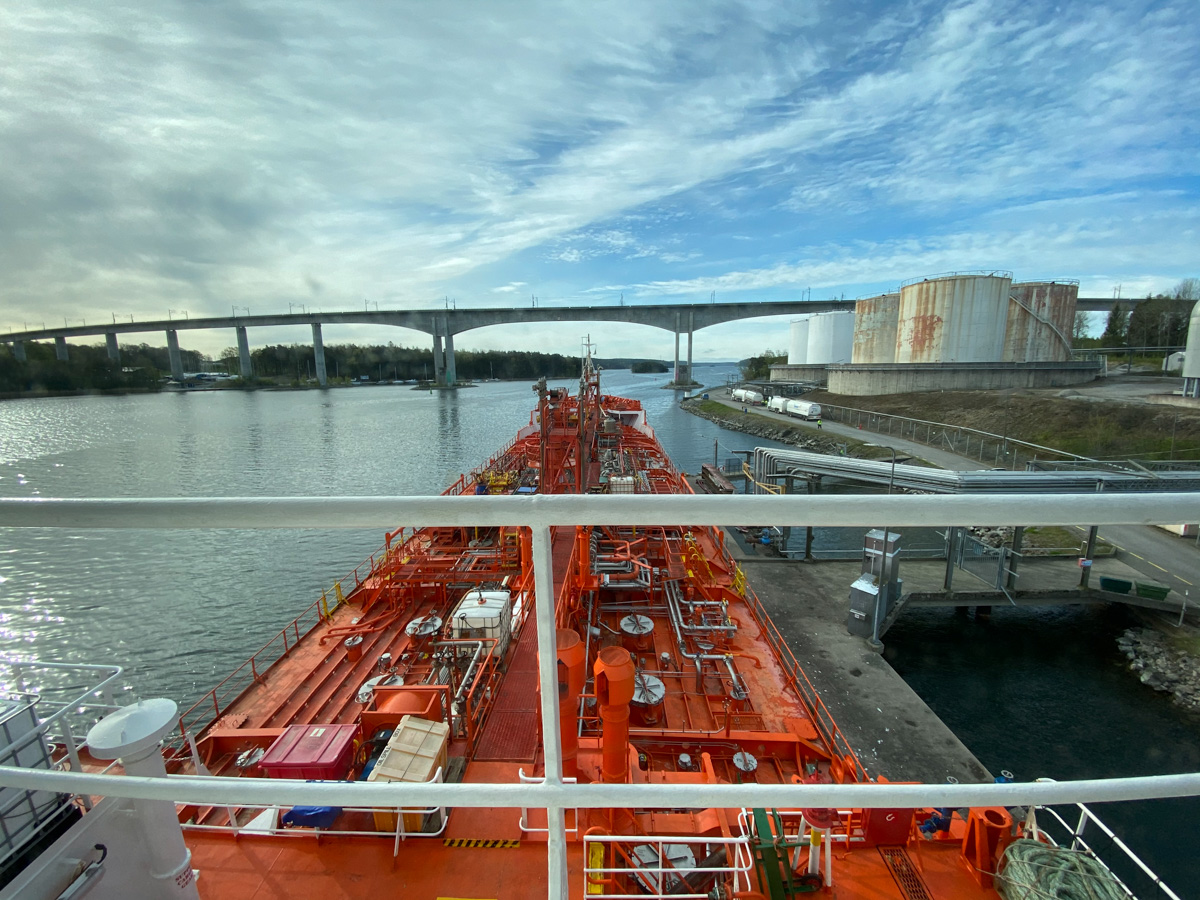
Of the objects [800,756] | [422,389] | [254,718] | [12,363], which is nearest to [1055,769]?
[800,756]

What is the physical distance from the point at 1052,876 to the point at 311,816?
6.49m

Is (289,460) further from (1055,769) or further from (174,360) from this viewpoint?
(174,360)

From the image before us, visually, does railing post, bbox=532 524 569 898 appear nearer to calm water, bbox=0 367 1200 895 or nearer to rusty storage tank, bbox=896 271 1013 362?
calm water, bbox=0 367 1200 895

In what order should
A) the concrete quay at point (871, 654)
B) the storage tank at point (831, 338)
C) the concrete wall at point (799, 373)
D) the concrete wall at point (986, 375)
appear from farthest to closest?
the concrete wall at point (799, 373)
the storage tank at point (831, 338)
the concrete wall at point (986, 375)
the concrete quay at point (871, 654)

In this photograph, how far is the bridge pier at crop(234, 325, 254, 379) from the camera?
100438 millimetres

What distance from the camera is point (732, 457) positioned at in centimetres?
5144

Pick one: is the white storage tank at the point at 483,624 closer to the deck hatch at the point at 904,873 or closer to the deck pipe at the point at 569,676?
the deck pipe at the point at 569,676

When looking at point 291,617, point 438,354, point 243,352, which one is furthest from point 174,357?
point 291,617

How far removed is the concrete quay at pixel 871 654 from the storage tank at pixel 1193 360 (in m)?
25.9

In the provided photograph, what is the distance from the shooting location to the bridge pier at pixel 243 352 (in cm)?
10044

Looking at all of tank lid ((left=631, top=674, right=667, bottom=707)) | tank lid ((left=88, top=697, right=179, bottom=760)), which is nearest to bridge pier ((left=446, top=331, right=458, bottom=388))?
tank lid ((left=631, top=674, right=667, bottom=707))

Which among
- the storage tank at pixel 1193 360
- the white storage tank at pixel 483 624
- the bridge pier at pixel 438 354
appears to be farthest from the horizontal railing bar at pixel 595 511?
the bridge pier at pixel 438 354

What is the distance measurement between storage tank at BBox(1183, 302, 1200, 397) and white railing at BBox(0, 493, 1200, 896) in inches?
2056

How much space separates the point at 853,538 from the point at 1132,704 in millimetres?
13101
